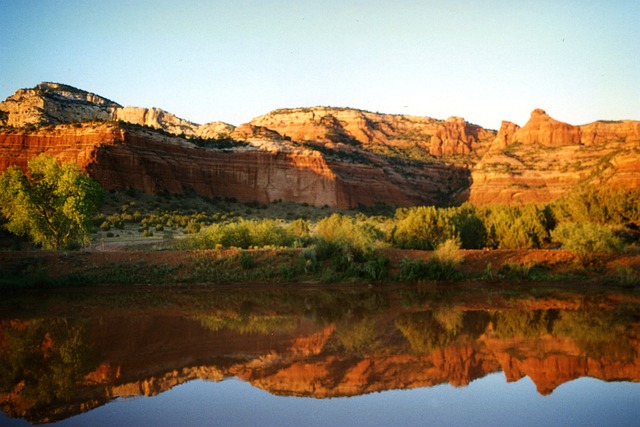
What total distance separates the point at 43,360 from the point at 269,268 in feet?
39.9

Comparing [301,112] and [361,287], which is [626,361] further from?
[301,112]

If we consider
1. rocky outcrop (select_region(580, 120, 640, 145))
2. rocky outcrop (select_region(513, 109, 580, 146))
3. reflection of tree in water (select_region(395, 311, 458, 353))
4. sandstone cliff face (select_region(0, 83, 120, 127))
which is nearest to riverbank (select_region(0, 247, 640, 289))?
reflection of tree in water (select_region(395, 311, 458, 353))

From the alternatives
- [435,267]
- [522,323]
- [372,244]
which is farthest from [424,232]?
[522,323]

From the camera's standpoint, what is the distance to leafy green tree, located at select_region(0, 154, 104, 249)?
77.9 feet

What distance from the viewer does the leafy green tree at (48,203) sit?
77.9ft

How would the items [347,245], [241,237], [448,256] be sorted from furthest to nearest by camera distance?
[241,237]
[347,245]
[448,256]

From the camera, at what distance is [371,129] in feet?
367

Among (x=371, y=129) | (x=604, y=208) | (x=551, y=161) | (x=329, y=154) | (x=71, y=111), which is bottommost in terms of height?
(x=604, y=208)

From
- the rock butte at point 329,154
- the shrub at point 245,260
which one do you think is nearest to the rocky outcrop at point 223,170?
the rock butte at point 329,154

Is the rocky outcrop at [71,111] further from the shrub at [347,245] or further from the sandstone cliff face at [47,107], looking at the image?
the shrub at [347,245]

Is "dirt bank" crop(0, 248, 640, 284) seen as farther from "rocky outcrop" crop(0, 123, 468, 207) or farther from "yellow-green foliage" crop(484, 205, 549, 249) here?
"rocky outcrop" crop(0, 123, 468, 207)

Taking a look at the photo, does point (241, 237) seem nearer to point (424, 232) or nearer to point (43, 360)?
point (424, 232)

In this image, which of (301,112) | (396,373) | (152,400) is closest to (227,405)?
(152,400)

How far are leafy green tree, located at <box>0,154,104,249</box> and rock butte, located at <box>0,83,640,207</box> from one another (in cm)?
2290
